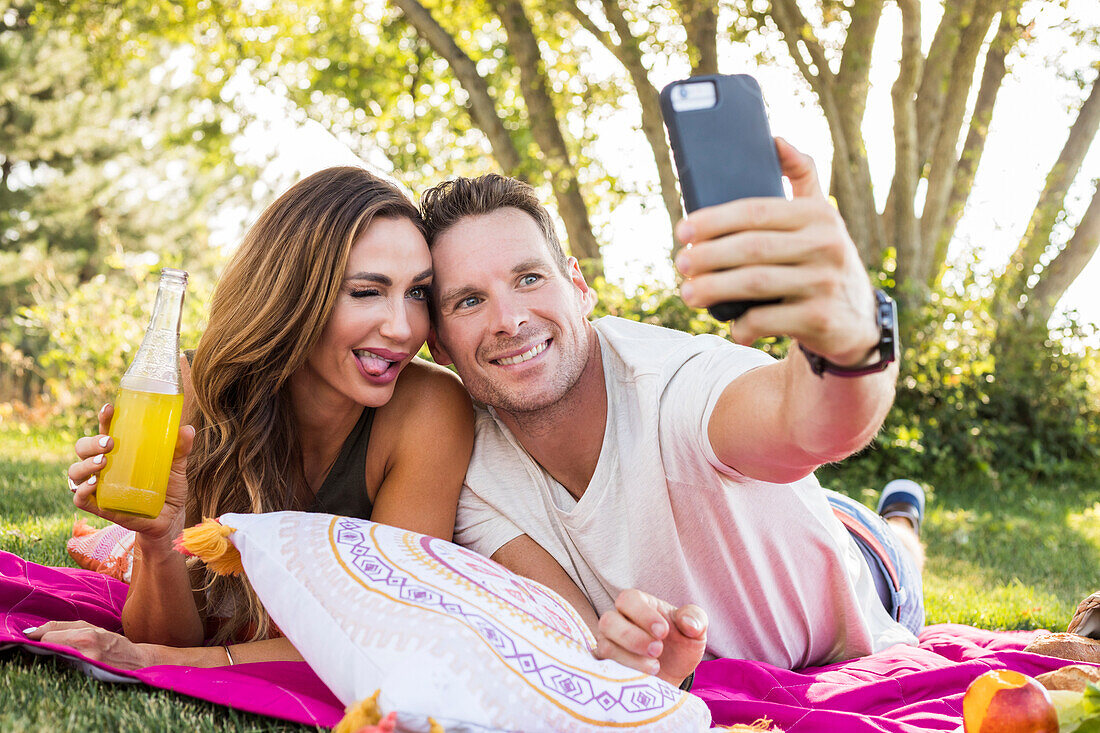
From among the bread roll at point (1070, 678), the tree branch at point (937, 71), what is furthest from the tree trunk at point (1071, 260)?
the bread roll at point (1070, 678)

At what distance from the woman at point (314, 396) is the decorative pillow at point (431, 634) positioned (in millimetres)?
610

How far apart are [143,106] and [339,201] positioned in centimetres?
2306

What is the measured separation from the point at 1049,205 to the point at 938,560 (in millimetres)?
5753

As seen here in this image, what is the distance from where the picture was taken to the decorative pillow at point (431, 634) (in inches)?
68.6

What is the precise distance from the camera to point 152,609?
2623 mm

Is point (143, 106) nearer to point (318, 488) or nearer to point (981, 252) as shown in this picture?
point (981, 252)

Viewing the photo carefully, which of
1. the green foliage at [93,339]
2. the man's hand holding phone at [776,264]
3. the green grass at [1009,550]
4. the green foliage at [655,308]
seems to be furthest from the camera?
the green foliage at [93,339]

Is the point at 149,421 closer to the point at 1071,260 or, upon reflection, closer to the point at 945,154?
the point at 945,154

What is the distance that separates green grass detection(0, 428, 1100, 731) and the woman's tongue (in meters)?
Answer: 1.11

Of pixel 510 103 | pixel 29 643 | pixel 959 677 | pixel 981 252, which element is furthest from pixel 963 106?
pixel 29 643

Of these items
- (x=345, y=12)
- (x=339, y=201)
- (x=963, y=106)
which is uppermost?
(x=345, y=12)

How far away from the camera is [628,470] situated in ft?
8.52

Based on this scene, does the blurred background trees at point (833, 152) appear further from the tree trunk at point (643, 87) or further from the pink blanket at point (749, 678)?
the pink blanket at point (749, 678)

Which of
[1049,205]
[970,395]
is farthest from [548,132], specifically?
[1049,205]
